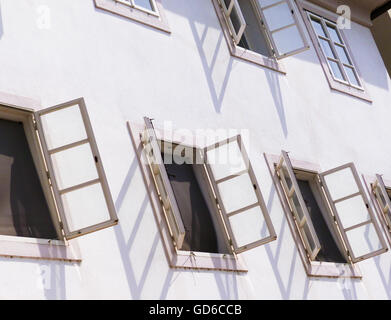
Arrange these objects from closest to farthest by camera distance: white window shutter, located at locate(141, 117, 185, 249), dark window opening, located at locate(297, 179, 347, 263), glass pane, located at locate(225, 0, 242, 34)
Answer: white window shutter, located at locate(141, 117, 185, 249) < dark window opening, located at locate(297, 179, 347, 263) < glass pane, located at locate(225, 0, 242, 34)

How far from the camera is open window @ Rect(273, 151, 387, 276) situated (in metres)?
8.79

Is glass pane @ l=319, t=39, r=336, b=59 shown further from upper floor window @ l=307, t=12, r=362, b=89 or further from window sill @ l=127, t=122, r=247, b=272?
window sill @ l=127, t=122, r=247, b=272

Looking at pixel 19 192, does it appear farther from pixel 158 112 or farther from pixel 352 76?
pixel 352 76

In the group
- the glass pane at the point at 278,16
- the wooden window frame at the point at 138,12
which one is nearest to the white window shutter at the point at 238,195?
the wooden window frame at the point at 138,12

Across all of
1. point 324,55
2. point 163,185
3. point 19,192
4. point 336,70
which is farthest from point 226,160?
point 336,70

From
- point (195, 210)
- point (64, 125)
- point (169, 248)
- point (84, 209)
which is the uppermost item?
point (64, 125)

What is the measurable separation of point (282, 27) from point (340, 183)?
1.90m

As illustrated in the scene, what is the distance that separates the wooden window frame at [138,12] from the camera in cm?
777

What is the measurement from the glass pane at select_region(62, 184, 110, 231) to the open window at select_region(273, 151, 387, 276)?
3.02m

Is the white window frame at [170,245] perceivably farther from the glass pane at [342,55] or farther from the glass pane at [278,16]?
the glass pane at [342,55]

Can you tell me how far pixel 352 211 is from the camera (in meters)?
9.23

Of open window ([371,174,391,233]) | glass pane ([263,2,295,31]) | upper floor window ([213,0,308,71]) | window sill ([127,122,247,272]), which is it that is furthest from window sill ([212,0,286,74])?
window sill ([127,122,247,272])

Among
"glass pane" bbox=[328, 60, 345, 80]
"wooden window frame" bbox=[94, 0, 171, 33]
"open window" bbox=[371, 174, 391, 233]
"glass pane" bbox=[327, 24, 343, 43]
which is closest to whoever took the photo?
"wooden window frame" bbox=[94, 0, 171, 33]

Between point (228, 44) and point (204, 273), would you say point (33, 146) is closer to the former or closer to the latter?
point (204, 273)
